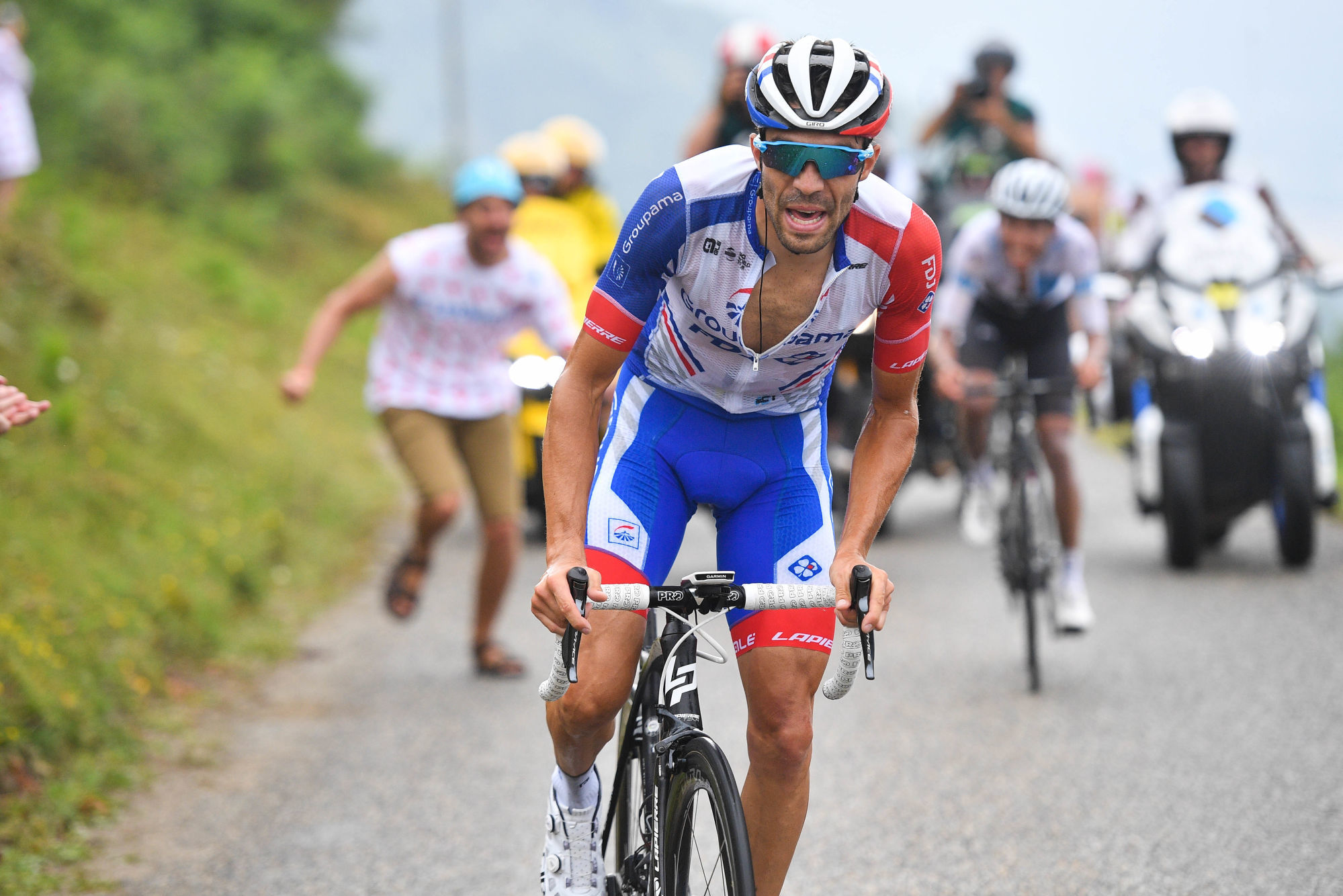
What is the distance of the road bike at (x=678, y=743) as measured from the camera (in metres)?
3.20

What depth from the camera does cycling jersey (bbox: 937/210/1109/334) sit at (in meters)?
7.89

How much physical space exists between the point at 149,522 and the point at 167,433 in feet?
5.77

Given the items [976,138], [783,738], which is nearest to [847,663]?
[783,738]

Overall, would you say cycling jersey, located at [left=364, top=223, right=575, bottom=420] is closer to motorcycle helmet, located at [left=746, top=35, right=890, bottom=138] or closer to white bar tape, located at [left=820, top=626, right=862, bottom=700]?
motorcycle helmet, located at [left=746, top=35, right=890, bottom=138]

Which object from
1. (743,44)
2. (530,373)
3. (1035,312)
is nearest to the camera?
(530,373)

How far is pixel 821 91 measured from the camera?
3.32 metres

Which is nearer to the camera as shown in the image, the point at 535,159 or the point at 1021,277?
the point at 1021,277

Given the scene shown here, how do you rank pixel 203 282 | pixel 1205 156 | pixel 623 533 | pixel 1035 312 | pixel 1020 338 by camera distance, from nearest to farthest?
pixel 623 533 < pixel 1035 312 < pixel 1020 338 < pixel 1205 156 < pixel 203 282

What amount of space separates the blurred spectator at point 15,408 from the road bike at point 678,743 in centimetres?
175

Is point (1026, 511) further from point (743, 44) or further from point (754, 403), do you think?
point (754, 403)

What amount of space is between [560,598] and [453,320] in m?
4.62

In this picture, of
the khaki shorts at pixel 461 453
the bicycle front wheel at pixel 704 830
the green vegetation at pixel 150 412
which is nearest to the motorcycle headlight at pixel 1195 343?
the khaki shorts at pixel 461 453

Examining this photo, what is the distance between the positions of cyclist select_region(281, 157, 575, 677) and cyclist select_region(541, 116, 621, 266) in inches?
151

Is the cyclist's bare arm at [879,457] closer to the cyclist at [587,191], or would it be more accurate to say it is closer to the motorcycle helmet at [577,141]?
the cyclist at [587,191]
